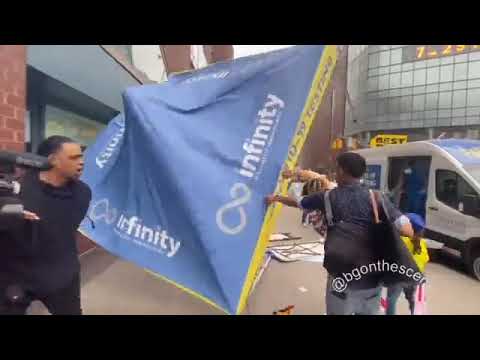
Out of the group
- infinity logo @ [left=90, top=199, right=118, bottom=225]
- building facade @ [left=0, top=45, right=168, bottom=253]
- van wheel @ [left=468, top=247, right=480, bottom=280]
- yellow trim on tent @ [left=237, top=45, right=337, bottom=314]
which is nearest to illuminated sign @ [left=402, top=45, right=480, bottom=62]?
van wheel @ [left=468, top=247, right=480, bottom=280]

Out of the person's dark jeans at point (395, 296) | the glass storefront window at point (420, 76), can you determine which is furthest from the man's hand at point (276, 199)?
the glass storefront window at point (420, 76)

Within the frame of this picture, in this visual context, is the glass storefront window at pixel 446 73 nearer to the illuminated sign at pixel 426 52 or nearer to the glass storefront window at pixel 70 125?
the illuminated sign at pixel 426 52

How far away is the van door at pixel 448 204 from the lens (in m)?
6.63

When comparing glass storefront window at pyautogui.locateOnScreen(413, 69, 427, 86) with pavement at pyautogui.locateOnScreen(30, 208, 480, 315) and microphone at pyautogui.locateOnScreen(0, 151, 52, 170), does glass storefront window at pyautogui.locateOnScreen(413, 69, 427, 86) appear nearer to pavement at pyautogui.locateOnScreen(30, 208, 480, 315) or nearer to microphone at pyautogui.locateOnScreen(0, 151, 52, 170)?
pavement at pyautogui.locateOnScreen(30, 208, 480, 315)

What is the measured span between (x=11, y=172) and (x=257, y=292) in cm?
424

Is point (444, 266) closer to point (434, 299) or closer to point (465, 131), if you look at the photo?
point (434, 299)

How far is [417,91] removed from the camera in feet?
112

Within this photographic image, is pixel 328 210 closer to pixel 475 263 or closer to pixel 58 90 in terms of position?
pixel 58 90

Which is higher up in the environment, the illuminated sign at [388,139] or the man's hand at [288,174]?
the illuminated sign at [388,139]

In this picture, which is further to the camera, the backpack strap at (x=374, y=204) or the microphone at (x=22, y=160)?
the backpack strap at (x=374, y=204)

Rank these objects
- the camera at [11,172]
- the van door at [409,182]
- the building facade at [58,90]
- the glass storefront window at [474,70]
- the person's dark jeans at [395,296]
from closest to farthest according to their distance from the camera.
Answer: the camera at [11,172]
the building facade at [58,90]
the person's dark jeans at [395,296]
the van door at [409,182]
the glass storefront window at [474,70]

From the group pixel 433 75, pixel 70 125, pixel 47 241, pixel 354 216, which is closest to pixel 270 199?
pixel 354 216

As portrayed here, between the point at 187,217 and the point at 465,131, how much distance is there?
121 feet

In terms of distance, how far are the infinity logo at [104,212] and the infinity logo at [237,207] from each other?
3.21 feet
